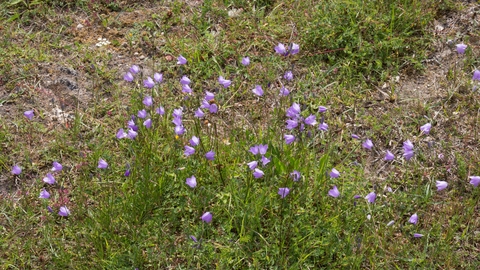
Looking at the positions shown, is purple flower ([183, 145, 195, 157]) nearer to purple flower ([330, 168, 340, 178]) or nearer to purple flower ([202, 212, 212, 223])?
purple flower ([202, 212, 212, 223])

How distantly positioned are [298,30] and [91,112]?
1690 mm

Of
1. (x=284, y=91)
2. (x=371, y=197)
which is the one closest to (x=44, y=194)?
(x=284, y=91)

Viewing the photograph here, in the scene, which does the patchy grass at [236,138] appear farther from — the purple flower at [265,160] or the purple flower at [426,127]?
the purple flower at [426,127]

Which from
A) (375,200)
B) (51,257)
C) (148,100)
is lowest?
(51,257)

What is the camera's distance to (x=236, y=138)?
12.2ft

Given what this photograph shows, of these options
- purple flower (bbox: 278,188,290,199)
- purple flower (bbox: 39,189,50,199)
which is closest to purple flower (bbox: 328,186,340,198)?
purple flower (bbox: 278,188,290,199)

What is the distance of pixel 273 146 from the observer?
3.42 meters

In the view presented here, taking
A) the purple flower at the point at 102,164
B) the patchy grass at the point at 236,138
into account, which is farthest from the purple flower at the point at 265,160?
the purple flower at the point at 102,164

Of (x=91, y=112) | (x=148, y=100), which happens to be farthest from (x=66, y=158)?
(x=148, y=100)

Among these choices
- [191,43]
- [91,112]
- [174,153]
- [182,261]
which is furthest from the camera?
[191,43]

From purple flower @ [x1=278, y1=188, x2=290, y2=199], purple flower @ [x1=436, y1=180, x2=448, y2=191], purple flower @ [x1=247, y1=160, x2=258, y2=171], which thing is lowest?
purple flower @ [x1=436, y1=180, x2=448, y2=191]

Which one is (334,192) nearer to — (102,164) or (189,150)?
(189,150)

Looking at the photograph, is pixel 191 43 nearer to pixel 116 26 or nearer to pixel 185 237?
pixel 116 26

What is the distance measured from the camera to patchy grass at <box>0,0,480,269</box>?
3.14m
